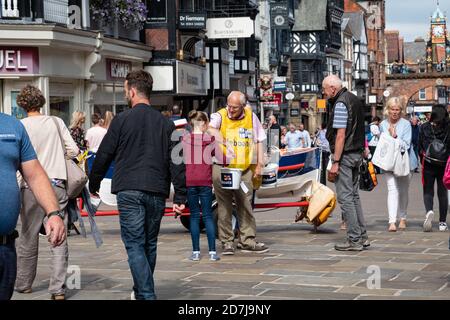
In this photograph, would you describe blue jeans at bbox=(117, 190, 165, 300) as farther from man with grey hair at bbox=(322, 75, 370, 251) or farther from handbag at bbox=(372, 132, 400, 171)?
handbag at bbox=(372, 132, 400, 171)

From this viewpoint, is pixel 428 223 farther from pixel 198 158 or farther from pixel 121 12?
pixel 121 12

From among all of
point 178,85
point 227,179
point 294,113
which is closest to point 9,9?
point 178,85

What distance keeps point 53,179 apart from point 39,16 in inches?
521

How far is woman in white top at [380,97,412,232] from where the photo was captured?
13.6 meters

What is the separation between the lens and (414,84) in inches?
5349

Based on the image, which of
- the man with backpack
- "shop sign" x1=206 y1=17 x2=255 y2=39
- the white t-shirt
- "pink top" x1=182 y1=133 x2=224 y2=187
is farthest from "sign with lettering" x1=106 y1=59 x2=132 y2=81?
"pink top" x1=182 y1=133 x2=224 y2=187

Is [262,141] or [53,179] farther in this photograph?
[262,141]

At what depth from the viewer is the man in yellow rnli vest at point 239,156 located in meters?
11.4

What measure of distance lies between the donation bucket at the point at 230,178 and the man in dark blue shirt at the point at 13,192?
5.74 metres

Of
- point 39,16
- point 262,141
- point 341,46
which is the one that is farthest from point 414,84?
point 262,141

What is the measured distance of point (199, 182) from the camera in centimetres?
1098

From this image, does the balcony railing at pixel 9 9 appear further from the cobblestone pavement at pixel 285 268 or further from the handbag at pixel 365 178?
the handbag at pixel 365 178

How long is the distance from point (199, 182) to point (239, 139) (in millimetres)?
791
